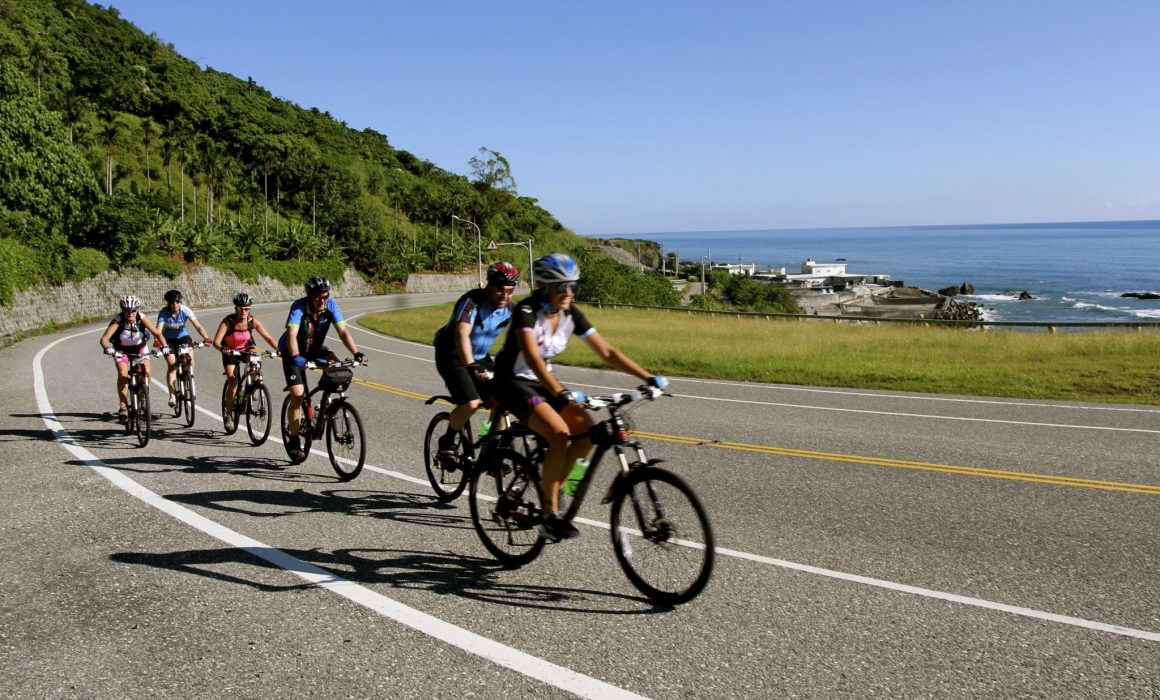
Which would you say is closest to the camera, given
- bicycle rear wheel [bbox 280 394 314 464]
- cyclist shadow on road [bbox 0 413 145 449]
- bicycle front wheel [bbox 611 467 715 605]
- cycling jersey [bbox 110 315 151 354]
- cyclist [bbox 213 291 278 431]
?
bicycle front wheel [bbox 611 467 715 605]

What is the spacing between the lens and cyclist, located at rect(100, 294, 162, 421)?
10789 millimetres

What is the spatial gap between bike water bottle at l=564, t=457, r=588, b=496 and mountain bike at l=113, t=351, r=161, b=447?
703cm

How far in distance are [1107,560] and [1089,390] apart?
12.5m

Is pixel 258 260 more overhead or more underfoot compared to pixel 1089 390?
more overhead

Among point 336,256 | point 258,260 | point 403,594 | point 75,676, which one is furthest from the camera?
point 336,256

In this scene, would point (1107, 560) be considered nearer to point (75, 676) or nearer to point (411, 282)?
Result: point (75, 676)

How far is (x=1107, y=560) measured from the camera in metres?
5.61

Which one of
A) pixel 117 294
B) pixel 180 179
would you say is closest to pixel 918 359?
pixel 117 294

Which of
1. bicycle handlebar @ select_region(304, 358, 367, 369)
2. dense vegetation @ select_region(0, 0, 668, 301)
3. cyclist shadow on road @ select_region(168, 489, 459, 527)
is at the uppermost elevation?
dense vegetation @ select_region(0, 0, 668, 301)

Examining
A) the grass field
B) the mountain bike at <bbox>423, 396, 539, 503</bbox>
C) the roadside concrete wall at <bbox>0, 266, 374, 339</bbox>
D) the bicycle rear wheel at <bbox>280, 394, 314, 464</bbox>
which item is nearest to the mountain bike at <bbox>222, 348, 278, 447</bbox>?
the bicycle rear wheel at <bbox>280, 394, 314, 464</bbox>

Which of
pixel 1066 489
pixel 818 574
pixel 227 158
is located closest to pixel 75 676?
pixel 818 574

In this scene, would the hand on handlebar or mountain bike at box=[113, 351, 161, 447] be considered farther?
mountain bike at box=[113, 351, 161, 447]

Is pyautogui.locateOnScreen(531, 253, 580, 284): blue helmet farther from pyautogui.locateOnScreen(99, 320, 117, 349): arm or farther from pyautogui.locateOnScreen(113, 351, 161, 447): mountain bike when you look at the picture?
pyautogui.locateOnScreen(99, 320, 117, 349): arm

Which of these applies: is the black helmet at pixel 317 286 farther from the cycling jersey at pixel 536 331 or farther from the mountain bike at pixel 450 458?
the cycling jersey at pixel 536 331
